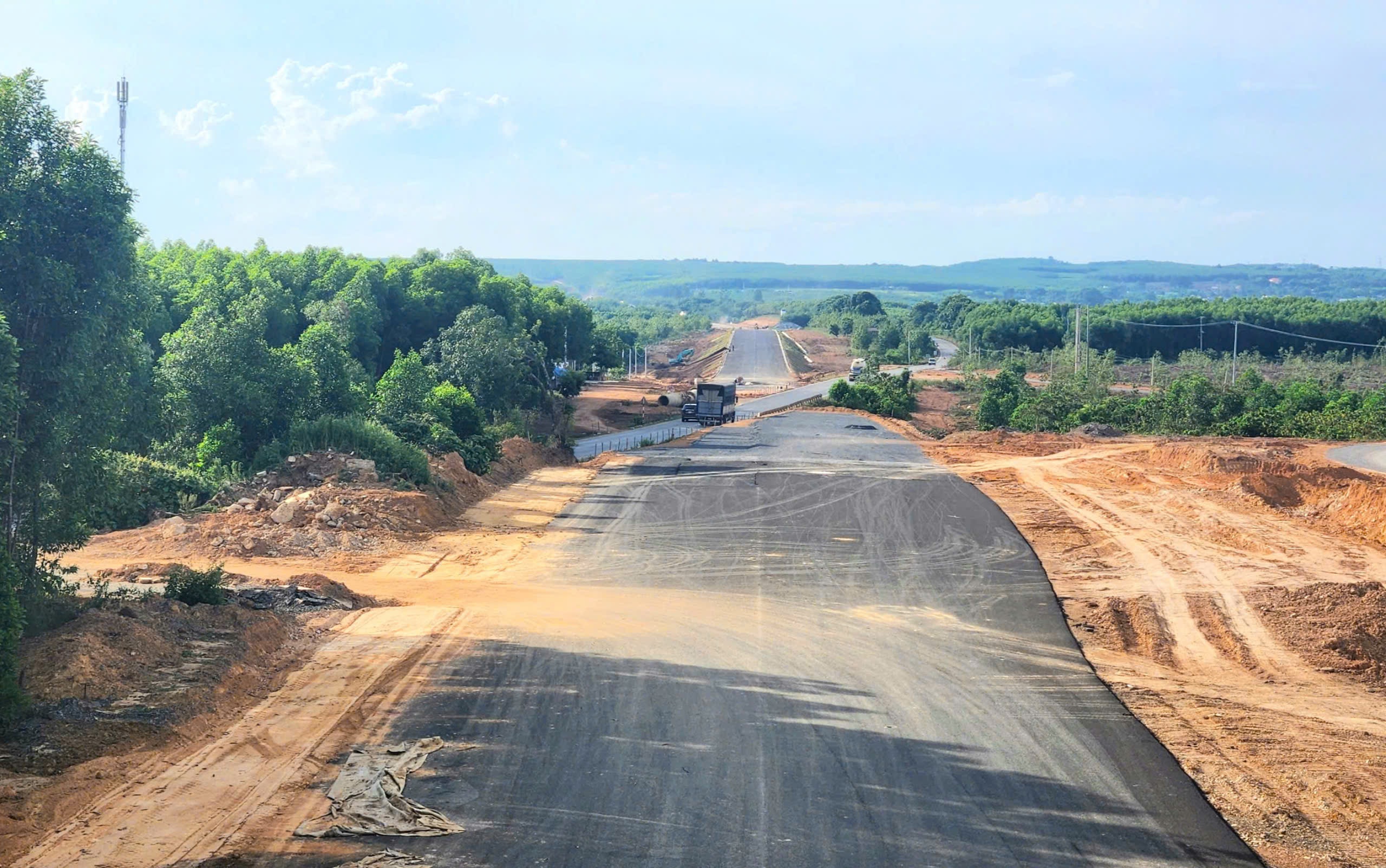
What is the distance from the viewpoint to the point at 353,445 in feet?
111

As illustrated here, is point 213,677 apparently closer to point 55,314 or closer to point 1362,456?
point 55,314

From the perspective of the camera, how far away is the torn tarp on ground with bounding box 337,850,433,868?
399 inches

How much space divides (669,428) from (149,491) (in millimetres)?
39311

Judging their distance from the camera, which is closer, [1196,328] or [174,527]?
[174,527]

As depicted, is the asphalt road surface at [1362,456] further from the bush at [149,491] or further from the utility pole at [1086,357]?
the bush at [149,491]

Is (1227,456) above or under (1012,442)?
above

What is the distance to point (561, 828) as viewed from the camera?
1106 centimetres

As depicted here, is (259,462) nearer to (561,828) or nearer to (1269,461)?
(561,828)

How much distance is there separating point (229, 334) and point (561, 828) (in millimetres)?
26523

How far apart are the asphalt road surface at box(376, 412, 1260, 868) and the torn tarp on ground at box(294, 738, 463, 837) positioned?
194mm

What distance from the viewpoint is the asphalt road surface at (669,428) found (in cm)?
5750

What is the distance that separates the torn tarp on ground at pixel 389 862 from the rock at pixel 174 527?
18026mm

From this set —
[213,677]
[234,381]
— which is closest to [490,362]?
[234,381]

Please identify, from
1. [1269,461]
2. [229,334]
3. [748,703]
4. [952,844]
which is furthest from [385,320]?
[952,844]
